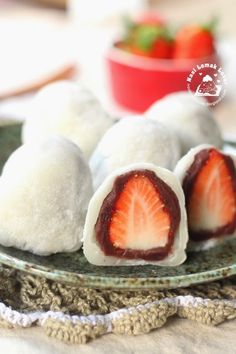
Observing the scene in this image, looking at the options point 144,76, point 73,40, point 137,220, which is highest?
point 137,220

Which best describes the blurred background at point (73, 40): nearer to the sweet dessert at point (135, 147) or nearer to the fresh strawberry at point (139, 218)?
the sweet dessert at point (135, 147)

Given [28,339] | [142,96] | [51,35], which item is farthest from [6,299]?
[51,35]

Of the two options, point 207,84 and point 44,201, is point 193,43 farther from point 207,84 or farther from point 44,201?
point 44,201

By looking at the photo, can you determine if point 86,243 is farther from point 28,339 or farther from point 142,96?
point 142,96

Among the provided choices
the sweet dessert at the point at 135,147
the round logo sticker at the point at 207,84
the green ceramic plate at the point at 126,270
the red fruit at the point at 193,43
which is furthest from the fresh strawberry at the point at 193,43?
the green ceramic plate at the point at 126,270

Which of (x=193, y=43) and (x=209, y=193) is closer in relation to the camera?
(x=209, y=193)

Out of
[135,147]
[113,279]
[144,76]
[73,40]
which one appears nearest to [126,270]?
[113,279]
